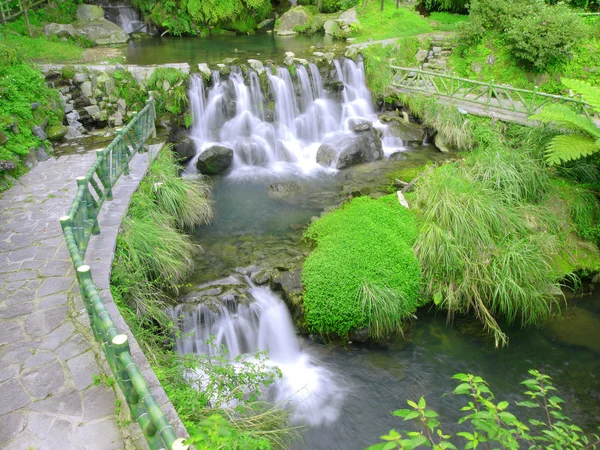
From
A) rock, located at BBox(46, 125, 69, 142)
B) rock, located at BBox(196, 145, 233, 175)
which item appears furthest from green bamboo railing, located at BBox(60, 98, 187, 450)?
rock, located at BBox(46, 125, 69, 142)

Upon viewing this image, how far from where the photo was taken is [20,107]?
32.5ft

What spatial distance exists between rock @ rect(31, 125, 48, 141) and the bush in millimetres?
14173

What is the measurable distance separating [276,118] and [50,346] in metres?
10.7

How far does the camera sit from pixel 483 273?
25.0ft

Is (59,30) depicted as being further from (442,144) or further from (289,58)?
(442,144)

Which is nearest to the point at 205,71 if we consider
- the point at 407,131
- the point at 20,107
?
the point at 20,107

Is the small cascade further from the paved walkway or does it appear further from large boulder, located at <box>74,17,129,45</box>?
the paved walkway

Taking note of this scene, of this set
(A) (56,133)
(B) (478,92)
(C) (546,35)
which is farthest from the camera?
(B) (478,92)

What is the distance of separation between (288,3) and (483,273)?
22248mm

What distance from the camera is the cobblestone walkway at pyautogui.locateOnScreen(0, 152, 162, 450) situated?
3.83 m

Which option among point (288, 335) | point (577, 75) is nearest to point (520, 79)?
point (577, 75)

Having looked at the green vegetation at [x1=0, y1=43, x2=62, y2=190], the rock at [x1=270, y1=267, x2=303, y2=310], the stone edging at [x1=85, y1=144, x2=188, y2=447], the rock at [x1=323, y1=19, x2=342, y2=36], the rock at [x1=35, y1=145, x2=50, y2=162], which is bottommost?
the rock at [x1=270, y1=267, x2=303, y2=310]

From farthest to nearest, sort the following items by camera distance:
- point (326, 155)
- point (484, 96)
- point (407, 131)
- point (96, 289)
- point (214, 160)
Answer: point (407, 131) < point (484, 96) < point (326, 155) < point (214, 160) < point (96, 289)

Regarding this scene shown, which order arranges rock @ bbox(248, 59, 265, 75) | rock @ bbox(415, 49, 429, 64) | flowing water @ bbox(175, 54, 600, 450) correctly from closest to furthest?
flowing water @ bbox(175, 54, 600, 450) < rock @ bbox(248, 59, 265, 75) < rock @ bbox(415, 49, 429, 64)
